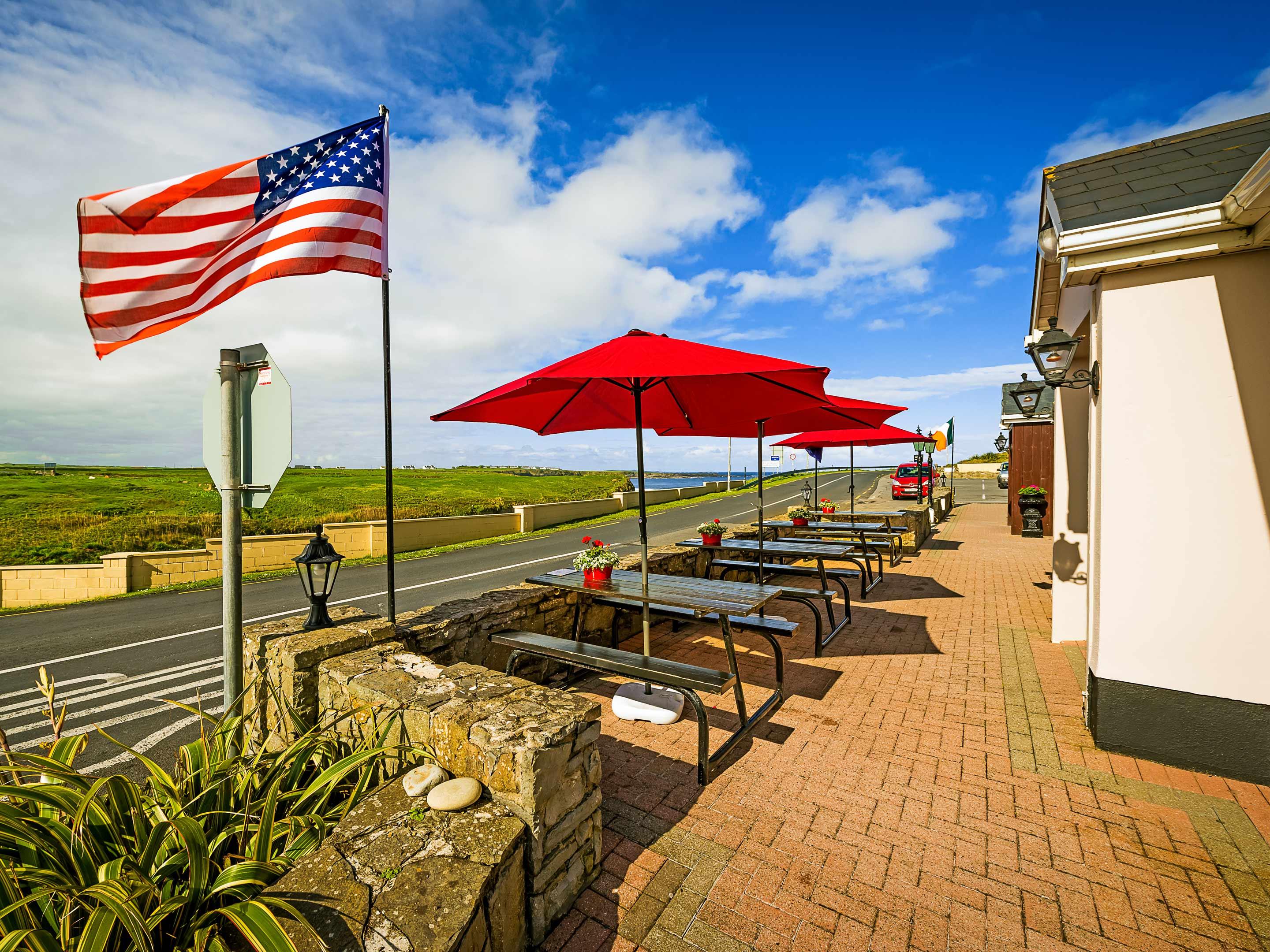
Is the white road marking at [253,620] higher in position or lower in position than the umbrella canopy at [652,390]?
lower

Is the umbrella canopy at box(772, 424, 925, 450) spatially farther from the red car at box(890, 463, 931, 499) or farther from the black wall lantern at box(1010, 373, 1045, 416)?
the red car at box(890, 463, 931, 499)

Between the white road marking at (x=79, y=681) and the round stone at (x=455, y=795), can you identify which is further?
the white road marking at (x=79, y=681)

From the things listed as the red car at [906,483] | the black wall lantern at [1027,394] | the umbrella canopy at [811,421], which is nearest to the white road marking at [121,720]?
the umbrella canopy at [811,421]

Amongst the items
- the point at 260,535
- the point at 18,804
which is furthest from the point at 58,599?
the point at 18,804

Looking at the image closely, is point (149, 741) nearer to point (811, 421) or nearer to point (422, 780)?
point (422, 780)

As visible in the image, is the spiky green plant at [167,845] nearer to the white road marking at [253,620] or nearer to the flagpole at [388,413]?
the flagpole at [388,413]

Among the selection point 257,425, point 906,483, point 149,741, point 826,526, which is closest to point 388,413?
point 257,425

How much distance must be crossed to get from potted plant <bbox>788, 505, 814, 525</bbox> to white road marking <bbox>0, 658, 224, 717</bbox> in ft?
29.0

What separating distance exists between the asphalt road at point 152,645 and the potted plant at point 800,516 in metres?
4.70

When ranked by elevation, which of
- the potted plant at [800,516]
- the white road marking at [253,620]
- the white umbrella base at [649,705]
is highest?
the potted plant at [800,516]

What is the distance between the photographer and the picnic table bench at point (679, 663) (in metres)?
3.49

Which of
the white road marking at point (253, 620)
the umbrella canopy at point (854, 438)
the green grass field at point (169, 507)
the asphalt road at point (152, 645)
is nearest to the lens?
the asphalt road at point (152, 645)

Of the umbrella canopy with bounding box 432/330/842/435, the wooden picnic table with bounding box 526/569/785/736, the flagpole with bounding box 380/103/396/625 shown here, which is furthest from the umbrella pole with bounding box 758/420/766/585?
the flagpole with bounding box 380/103/396/625

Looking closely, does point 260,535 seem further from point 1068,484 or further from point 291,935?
point 1068,484
